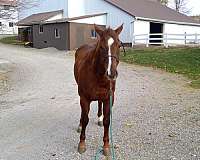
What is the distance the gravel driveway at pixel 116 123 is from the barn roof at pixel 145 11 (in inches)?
907

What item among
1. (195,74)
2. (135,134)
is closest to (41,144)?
(135,134)

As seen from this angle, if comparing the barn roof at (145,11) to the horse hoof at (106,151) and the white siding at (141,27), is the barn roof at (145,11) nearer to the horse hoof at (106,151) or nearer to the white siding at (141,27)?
the white siding at (141,27)

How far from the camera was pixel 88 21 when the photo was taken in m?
36.2

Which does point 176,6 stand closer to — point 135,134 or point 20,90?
point 20,90

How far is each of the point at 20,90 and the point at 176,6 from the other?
66.5 metres

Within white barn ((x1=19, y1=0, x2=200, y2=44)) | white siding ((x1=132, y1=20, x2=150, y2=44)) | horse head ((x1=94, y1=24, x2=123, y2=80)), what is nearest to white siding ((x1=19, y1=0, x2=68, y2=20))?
white barn ((x1=19, y1=0, x2=200, y2=44))

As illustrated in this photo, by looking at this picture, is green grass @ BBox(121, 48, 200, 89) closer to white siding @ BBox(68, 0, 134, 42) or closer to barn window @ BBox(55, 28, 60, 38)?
white siding @ BBox(68, 0, 134, 42)

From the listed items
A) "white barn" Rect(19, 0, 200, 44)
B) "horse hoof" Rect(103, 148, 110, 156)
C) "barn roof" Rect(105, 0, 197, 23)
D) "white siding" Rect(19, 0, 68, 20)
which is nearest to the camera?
"horse hoof" Rect(103, 148, 110, 156)

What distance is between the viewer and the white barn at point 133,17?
34562 millimetres

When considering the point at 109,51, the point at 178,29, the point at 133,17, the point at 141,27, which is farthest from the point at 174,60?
the point at 178,29

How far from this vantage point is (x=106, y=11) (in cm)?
3728

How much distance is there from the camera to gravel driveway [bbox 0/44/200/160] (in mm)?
5754

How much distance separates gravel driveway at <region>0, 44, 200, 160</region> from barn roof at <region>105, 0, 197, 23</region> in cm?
2305

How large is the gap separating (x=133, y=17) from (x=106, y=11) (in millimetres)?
4260
